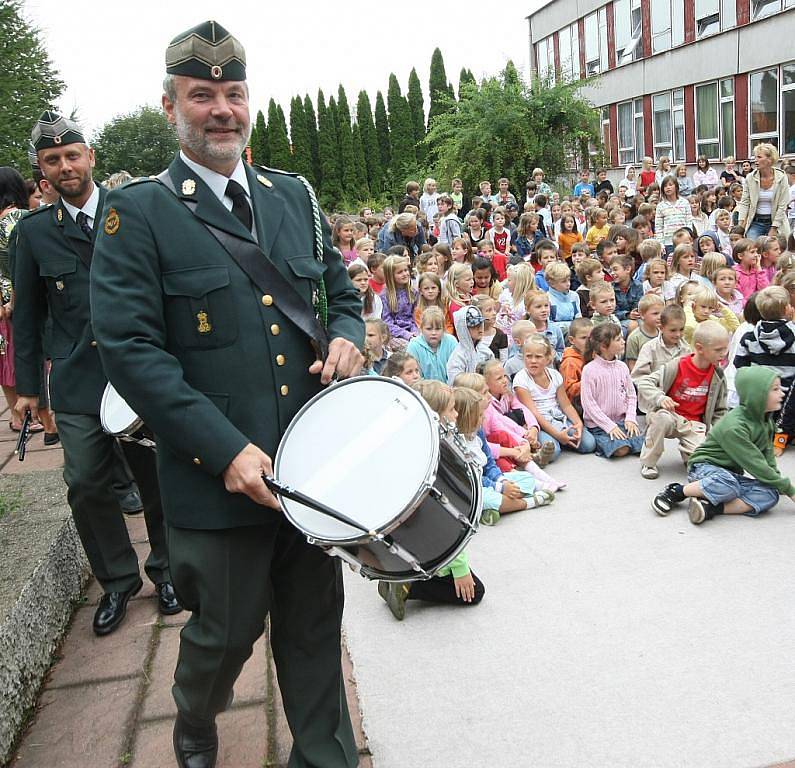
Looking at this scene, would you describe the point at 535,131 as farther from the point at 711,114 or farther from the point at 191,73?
the point at 191,73

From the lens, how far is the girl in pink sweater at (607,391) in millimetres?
6281

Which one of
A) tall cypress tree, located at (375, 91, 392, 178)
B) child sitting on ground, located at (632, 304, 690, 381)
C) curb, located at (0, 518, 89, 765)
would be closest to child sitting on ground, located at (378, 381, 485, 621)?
curb, located at (0, 518, 89, 765)

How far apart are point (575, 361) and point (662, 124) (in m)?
24.2

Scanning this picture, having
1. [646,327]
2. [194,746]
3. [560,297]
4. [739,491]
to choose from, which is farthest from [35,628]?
[560,297]

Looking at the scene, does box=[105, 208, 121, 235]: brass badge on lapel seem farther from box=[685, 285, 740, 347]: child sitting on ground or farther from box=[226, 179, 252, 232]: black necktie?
box=[685, 285, 740, 347]: child sitting on ground

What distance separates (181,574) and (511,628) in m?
1.76

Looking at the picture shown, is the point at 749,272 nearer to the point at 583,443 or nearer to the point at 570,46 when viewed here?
the point at 583,443

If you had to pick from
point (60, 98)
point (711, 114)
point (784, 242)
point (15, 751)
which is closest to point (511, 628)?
point (15, 751)

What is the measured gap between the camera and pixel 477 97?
2384 centimetres

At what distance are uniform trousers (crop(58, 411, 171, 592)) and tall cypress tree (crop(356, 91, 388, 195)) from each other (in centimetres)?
3807

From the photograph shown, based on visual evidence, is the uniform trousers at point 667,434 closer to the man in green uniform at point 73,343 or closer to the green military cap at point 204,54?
the man in green uniform at point 73,343

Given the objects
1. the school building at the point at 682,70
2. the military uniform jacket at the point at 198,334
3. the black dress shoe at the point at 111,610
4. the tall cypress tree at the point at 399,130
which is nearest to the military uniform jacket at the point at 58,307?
the black dress shoe at the point at 111,610

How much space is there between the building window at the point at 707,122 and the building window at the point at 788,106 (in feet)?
9.47

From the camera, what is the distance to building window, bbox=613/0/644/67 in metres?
28.8
